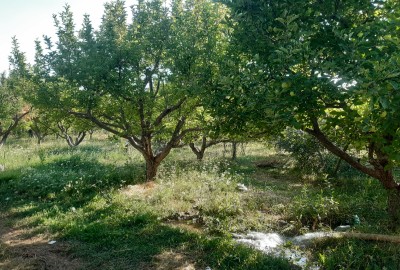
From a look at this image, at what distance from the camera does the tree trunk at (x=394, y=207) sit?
25.0 ft

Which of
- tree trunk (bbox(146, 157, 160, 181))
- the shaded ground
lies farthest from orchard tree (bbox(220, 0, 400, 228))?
tree trunk (bbox(146, 157, 160, 181))

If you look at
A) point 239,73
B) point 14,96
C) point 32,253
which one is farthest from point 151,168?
point 14,96

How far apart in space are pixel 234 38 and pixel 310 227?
5092 mm

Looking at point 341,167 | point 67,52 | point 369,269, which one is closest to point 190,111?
point 67,52

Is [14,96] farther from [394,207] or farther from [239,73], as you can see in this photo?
[394,207]

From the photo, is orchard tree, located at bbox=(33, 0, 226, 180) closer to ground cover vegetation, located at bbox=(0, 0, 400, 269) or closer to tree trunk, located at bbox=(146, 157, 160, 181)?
ground cover vegetation, located at bbox=(0, 0, 400, 269)

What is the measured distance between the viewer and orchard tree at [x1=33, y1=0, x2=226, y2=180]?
1020 centimetres

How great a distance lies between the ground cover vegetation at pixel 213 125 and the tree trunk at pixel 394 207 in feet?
0.08

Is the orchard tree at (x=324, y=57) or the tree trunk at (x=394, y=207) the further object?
the tree trunk at (x=394, y=207)

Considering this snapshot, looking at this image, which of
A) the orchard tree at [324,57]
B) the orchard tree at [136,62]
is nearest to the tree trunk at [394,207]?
the orchard tree at [324,57]

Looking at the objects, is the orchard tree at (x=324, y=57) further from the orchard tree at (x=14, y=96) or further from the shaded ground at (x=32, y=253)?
the orchard tree at (x=14, y=96)

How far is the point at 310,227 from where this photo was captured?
8.44 metres

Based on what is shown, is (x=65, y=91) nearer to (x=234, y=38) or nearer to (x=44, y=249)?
(x=44, y=249)

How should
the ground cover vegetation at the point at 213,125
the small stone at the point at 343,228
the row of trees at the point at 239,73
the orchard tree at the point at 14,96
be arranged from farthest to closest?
the orchard tree at the point at 14,96 → the small stone at the point at 343,228 → the ground cover vegetation at the point at 213,125 → the row of trees at the point at 239,73
